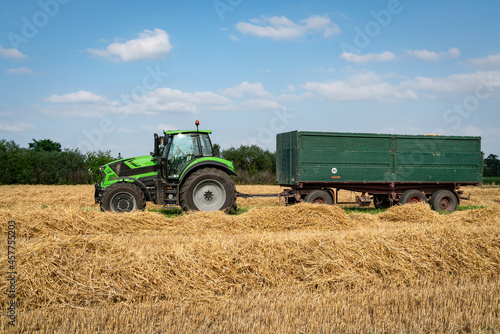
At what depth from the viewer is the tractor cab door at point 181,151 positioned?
35.0 ft

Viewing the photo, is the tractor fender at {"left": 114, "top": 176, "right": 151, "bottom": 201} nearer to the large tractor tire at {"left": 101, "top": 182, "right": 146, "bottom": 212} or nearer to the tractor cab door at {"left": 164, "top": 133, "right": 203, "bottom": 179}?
the large tractor tire at {"left": 101, "top": 182, "right": 146, "bottom": 212}

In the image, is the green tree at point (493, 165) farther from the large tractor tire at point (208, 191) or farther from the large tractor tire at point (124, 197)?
the large tractor tire at point (124, 197)

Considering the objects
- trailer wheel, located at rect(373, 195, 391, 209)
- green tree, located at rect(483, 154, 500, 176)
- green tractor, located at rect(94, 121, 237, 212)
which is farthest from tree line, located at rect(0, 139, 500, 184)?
green tree, located at rect(483, 154, 500, 176)

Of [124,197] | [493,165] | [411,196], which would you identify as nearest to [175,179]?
[124,197]

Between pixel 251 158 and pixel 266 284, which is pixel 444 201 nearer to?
pixel 266 284

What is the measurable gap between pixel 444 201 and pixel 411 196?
148cm

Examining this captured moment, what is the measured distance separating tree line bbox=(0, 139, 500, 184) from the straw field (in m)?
22.0

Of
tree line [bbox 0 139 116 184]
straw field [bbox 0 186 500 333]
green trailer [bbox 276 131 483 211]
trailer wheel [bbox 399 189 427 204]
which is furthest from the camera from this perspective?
tree line [bbox 0 139 116 184]

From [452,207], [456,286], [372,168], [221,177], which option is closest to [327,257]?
[456,286]

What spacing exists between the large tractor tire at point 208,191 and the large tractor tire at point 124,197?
1.11m

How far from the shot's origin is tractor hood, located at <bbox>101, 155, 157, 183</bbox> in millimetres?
10906

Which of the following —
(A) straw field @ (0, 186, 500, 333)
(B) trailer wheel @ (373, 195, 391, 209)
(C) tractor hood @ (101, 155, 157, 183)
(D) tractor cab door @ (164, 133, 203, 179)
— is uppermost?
(D) tractor cab door @ (164, 133, 203, 179)

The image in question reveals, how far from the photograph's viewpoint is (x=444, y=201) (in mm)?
13680

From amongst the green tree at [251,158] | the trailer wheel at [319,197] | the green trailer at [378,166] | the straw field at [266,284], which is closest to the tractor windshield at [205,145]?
the green trailer at [378,166]
